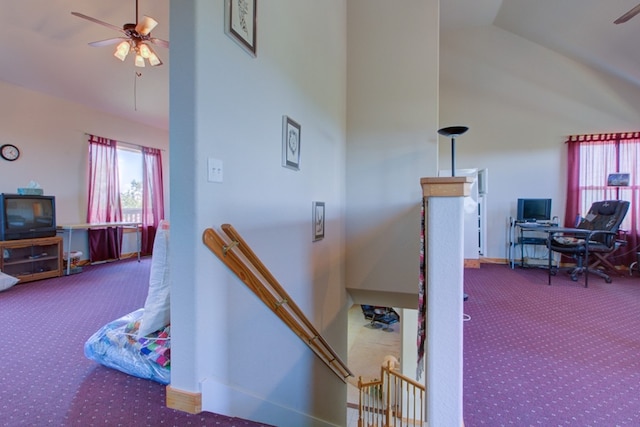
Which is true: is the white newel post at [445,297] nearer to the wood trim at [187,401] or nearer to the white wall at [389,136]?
the wood trim at [187,401]

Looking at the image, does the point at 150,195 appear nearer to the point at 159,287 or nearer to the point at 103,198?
the point at 103,198

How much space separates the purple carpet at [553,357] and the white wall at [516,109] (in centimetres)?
250

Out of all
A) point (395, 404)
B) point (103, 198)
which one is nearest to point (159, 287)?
point (395, 404)

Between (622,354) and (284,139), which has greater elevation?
(284,139)

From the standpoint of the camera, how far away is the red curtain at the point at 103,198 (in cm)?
542

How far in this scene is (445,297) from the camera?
1080 mm

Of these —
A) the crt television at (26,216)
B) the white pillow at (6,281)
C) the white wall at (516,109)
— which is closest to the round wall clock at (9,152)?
the crt television at (26,216)

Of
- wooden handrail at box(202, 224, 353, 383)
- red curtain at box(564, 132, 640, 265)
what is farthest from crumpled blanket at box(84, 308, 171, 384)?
red curtain at box(564, 132, 640, 265)

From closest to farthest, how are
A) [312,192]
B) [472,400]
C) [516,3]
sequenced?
[472,400] < [312,192] < [516,3]

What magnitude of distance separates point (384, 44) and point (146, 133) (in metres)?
5.40

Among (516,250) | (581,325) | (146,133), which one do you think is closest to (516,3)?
(516,250)

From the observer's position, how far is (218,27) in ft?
4.79

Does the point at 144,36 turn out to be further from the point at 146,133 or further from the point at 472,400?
the point at 472,400

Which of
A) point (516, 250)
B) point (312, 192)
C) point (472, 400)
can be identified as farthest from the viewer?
point (516, 250)
